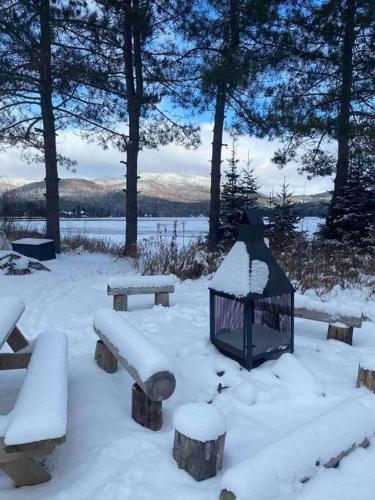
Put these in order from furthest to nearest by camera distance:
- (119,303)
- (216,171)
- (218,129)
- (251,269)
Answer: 1. (216,171)
2. (218,129)
3. (119,303)
4. (251,269)

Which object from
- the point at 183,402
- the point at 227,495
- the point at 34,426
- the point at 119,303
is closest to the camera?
the point at 227,495

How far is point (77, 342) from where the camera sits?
4168 mm

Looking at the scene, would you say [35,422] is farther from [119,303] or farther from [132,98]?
[132,98]

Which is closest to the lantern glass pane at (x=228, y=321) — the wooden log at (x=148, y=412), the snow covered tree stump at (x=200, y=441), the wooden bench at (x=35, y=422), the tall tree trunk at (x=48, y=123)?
the wooden log at (x=148, y=412)

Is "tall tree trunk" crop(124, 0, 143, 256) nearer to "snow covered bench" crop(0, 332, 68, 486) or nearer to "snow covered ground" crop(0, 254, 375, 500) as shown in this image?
"snow covered ground" crop(0, 254, 375, 500)

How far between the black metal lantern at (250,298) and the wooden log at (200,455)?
123 centimetres

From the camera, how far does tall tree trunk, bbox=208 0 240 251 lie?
937cm

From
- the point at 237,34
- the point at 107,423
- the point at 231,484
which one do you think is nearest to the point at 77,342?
the point at 107,423

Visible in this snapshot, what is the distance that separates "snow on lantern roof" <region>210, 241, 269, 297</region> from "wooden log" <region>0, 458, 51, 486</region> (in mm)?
1843

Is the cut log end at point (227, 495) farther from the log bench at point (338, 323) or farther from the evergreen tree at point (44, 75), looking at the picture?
the evergreen tree at point (44, 75)

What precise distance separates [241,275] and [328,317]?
1418 millimetres

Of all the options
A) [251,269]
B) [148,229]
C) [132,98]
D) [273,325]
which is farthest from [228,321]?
[148,229]

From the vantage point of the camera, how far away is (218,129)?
10.4m

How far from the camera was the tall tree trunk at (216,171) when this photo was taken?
10.4 metres
